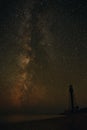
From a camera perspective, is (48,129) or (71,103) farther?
(71,103)

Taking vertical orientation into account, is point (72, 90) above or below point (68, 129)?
above

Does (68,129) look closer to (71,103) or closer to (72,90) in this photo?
(72,90)

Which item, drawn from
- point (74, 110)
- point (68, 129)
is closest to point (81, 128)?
point (68, 129)

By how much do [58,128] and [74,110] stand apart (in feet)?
129

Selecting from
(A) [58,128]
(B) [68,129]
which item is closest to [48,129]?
(A) [58,128]

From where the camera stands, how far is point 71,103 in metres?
69.8

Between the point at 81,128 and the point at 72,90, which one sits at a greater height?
the point at 72,90

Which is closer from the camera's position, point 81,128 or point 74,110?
point 81,128

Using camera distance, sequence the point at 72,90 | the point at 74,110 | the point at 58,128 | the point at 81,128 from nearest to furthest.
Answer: the point at 81,128
the point at 58,128
the point at 72,90
the point at 74,110

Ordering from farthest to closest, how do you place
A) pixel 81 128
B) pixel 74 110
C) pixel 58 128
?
pixel 74 110 < pixel 58 128 < pixel 81 128

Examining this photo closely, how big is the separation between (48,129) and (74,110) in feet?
126

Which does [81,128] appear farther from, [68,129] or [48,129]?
[48,129]

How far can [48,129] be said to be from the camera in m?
32.0

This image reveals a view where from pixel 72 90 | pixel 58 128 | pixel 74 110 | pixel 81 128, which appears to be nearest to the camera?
pixel 81 128
